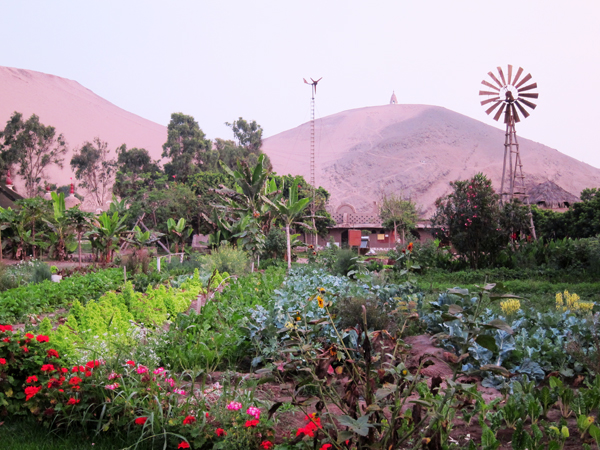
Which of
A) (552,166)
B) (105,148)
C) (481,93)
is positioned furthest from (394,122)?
(481,93)

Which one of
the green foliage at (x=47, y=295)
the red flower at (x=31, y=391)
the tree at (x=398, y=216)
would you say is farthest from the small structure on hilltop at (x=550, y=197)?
the red flower at (x=31, y=391)

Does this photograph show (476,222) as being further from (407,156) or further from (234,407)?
(407,156)

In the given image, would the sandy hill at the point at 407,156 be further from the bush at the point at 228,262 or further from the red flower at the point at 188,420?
the red flower at the point at 188,420

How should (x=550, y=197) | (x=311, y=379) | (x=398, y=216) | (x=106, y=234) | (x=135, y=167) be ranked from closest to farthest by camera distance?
(x=311, y=379)
(x=106, y=234)
(x=550, y=197)
(x=398, y=216)
(x=135, y=167)

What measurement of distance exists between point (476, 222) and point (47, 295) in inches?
431

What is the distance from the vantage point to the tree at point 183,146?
40.3 metres

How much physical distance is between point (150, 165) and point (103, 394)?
40.1 metres

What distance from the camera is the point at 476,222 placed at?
1277cm

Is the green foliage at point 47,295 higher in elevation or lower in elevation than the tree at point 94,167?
lower

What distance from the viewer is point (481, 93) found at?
17.5m

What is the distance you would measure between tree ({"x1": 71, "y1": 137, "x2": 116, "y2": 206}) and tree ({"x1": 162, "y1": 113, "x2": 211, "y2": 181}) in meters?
6.83

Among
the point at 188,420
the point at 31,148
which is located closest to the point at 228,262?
the point at 188,420

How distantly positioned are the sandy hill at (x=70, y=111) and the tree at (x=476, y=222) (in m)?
98.2

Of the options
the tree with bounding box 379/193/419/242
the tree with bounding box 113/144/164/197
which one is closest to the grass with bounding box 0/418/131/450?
the tree with bounding box 379/193/419/242
